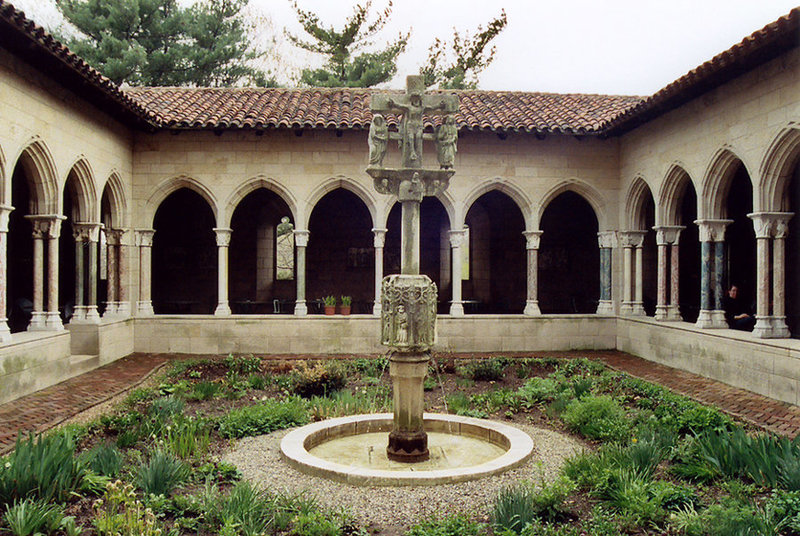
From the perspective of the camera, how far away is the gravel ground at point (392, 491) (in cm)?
491

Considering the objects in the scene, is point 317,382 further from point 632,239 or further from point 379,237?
point 632,239

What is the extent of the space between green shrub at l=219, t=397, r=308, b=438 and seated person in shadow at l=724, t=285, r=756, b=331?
285 inches

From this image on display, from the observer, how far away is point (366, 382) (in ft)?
33.2

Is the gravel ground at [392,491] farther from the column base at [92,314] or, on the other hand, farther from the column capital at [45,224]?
the column base at [92,314]

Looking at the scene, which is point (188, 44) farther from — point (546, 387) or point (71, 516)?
point (71, 516)

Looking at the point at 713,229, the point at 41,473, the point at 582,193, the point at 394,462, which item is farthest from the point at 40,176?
the point at 713,229

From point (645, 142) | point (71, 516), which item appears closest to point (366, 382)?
point (71, 516)

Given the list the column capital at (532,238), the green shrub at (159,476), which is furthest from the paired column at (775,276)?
the green shrub at (159,476)

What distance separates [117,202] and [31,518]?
9719mm

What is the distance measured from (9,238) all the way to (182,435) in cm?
928

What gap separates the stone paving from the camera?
299 inches

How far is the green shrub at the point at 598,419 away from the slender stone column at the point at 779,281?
3286 millimetres

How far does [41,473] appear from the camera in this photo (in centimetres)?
482

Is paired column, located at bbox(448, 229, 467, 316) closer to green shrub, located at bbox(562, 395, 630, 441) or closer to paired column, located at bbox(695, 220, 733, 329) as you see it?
paired column, located at bbox(695, 220, 733, 329)
